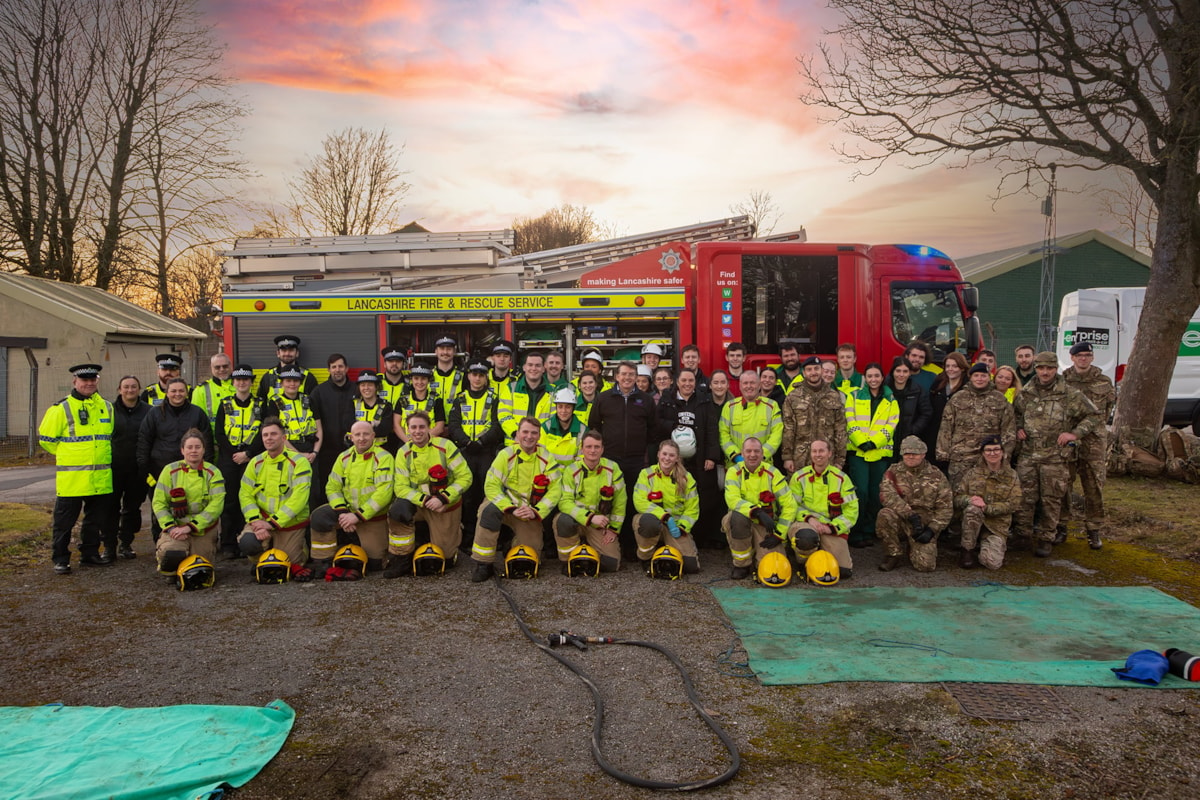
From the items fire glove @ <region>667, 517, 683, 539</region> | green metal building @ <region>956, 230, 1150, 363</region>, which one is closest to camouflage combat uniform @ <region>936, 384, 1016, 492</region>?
fire glove @ <region>667, 517, 683, 539</region>

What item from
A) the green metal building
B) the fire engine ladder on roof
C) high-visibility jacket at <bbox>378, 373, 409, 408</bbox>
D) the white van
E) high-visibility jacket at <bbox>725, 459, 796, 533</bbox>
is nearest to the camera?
high-visibility jacket at <bbox>725, 459, 796, 533</bbox>

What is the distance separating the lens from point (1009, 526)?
6.66 metres

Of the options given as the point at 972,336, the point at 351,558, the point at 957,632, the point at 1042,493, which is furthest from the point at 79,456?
the point at 972,336

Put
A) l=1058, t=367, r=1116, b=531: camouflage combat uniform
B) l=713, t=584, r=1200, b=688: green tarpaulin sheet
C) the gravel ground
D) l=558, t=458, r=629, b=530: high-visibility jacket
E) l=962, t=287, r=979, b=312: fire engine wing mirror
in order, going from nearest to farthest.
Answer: the gravel ground, l=713, t=584, r=1200, b=688: green tarpaulin sheet, l=558, t=458, r=629, b=530: high-visibility jacket, l=1058, t=367, r=1116, b=531: camouflage combat uniform, l=962, t=287, r=979, b=312: fire engine wing mirror

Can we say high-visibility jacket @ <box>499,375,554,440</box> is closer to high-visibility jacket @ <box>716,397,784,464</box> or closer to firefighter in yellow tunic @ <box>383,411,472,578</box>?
firefighter in yellow tunic @ <box>383,411,472,578</box>

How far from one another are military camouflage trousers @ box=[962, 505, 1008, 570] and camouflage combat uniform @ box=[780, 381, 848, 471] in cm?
116

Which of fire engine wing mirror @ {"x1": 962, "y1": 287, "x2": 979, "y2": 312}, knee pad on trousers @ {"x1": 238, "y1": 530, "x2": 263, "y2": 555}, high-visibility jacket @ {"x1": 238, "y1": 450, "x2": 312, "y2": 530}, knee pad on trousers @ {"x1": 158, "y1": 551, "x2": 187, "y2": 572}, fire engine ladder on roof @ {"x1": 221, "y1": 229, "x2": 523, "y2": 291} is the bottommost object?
knee pad on trousers @ {"x1": 158, "y1": 551, "x2": 187, "y2": 572}

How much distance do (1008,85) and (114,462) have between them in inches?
451

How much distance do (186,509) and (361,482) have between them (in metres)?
1.43

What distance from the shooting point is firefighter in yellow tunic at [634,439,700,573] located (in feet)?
20.8

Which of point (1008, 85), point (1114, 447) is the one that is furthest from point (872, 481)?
point (1008, 85)

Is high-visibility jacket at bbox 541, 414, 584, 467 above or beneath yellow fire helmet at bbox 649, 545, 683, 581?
above

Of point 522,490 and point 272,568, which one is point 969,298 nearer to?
point 522,490

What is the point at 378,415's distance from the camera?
731 centimetres
